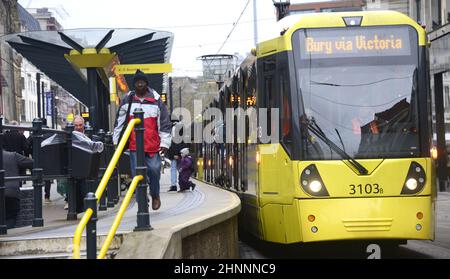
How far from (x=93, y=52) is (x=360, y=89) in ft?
23.0

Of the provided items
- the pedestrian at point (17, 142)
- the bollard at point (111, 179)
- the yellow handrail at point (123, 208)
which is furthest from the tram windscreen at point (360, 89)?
the pedestrian at point (17, 142)

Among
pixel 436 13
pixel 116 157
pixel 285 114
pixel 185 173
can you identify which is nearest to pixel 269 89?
pixel 285 114

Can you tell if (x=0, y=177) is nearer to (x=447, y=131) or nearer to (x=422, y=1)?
(x=447, y=131)

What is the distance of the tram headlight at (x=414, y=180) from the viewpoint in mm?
9141

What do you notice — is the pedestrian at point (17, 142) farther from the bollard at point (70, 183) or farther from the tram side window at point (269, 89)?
the tram side window at point (269, 89)

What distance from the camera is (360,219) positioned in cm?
895

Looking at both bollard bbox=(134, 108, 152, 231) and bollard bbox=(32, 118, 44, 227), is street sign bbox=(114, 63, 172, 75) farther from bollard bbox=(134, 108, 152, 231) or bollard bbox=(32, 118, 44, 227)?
bollard bbox=(134, 108, 152, 231)

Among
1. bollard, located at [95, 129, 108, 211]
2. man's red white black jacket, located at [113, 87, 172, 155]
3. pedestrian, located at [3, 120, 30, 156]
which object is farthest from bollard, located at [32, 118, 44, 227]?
pedestrian, located at [3, 120, 30, 156]

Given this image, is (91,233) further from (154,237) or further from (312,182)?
(312,182)

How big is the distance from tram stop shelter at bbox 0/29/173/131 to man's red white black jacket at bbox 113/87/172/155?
610 cm

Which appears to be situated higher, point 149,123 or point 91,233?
point 149,123

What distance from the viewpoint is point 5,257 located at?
6539 mm
